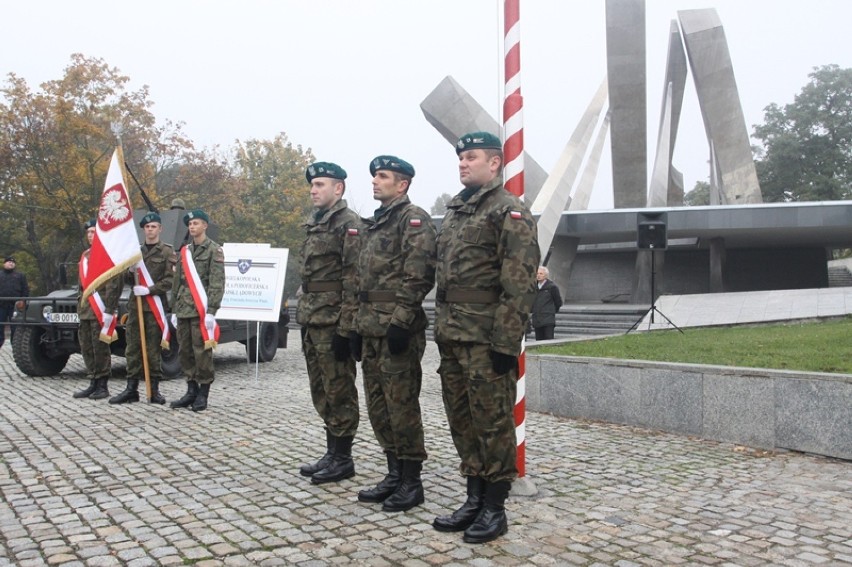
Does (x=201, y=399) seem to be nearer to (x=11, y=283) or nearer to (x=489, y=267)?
(x=489, y=267)

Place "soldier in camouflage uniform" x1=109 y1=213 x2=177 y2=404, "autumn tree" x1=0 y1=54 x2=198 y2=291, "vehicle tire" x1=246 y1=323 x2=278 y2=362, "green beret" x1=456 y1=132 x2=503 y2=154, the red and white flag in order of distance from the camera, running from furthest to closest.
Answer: "autumn tree" x1=0 y1=54 x2=198 y2=291, "vehicle tire" x1=246 y1=323 x2=278 y2=362, "soldier in camouflage uniform" x1=109 y1=213 x2=177 y2=404, the red and white flag, "green beret" x1=456 y1=132 x2=503 y2=154

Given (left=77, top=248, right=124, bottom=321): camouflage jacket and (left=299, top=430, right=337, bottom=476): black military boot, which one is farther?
(left=77, top=248, right=124, bottom=321): camouflage jacket

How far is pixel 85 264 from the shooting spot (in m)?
8.55

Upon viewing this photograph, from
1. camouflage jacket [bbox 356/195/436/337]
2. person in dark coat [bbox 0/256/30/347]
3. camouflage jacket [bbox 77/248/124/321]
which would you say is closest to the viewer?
camouflage jacket [bbox 356/195/436/337]

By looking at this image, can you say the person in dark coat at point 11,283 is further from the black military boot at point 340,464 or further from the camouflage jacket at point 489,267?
the camouflage jacket at point 489,267

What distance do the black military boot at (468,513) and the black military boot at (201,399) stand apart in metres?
4.04

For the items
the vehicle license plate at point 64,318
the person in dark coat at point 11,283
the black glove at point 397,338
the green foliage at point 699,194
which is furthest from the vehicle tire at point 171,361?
the green foliage at point 699,194

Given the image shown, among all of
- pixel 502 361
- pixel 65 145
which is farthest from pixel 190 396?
pixel 65 145

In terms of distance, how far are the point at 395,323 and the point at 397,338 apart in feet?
0.26

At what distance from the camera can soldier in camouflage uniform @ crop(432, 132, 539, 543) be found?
11.6 feet

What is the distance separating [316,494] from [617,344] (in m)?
5.26

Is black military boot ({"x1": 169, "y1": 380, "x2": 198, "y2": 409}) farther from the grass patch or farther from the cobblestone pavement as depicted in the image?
the grass patch

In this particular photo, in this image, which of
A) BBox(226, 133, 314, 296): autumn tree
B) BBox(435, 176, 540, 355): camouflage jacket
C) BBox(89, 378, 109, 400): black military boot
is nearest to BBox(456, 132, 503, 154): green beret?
BBox(435, 176, 540, 355): camouflage jacket

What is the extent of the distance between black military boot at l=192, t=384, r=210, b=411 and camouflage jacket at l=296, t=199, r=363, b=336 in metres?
2.82
